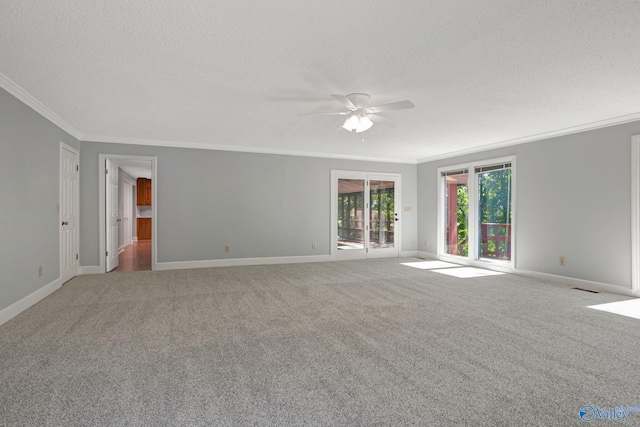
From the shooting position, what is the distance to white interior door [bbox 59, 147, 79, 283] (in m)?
4.76

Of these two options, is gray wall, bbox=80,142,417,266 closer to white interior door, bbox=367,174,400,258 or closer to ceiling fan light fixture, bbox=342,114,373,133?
white interior door, bbox=367,174,400,258

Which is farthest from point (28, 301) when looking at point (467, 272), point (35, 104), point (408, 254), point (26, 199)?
point (408, 254)

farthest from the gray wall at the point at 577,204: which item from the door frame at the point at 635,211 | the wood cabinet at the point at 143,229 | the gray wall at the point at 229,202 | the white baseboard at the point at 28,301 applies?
the wood cabinet at the point at 143,229

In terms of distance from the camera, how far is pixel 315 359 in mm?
2367

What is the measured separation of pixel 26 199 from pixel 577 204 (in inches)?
285

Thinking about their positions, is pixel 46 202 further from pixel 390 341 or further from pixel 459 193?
pixel 459 193

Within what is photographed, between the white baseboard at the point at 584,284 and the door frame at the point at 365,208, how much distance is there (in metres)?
2.89

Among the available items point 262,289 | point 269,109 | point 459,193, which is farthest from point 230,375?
point 459,193

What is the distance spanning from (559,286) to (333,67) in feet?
15.0

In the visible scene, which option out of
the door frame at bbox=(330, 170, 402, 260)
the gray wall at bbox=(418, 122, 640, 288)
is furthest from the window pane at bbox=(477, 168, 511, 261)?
the door frame at bbox=(330, 170, 402, 260)

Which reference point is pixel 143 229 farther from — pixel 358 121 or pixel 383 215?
pixel 358 121

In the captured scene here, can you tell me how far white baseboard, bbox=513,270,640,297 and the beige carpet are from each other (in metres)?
0.29

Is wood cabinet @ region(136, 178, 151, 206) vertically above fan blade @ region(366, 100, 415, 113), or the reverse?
fan blade @ region(366, 100, 415, 113)

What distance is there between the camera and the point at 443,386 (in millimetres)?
2014
